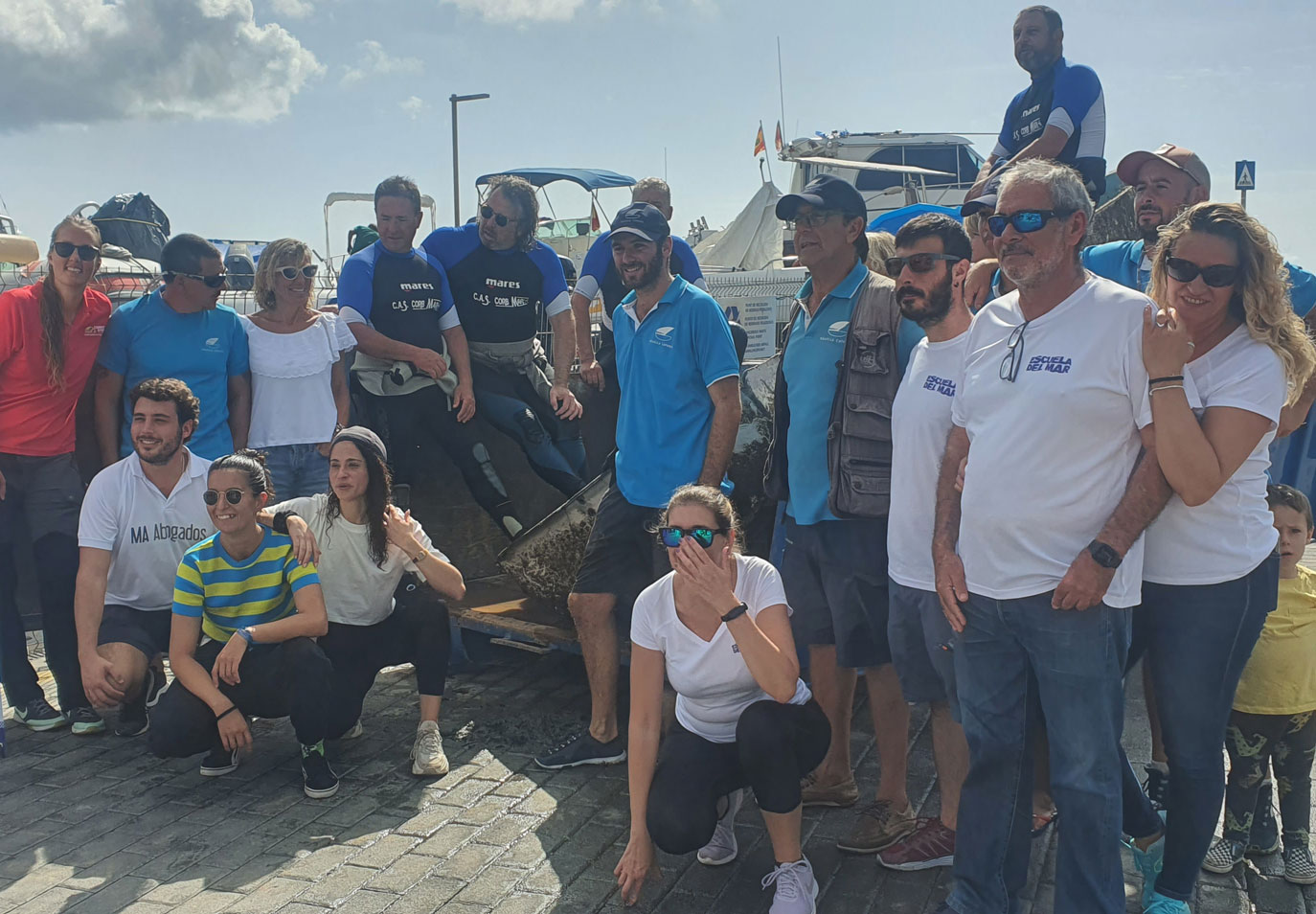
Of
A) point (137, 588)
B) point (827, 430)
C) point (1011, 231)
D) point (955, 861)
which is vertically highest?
point (1011, 231)

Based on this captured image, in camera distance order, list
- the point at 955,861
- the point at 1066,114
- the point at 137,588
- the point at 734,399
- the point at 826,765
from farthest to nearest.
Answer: the point at 1066,114, the point at 137,588, the point at 734,399, the point at 826,765, the point at 955,861

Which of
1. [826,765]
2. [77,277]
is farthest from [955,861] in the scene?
[77,277]

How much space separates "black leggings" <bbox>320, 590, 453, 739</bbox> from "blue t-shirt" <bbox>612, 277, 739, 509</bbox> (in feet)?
3.45

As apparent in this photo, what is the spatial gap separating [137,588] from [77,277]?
1.53 metres

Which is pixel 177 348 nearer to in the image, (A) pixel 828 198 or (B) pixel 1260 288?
(A) pixel 828 198

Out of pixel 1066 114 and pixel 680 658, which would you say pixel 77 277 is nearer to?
pixel 680 658

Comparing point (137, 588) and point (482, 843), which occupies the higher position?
point (137, 588)

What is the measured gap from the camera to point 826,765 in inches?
158

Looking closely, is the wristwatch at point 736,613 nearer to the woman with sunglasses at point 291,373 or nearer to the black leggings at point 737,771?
the black leggings at point 737,771

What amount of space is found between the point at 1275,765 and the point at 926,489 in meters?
1.46

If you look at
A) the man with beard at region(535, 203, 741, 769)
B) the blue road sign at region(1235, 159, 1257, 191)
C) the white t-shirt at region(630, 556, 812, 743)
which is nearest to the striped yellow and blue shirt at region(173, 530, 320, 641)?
the man with beard at region(535, 203, 741, 769)

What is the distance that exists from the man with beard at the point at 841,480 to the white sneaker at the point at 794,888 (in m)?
0.41

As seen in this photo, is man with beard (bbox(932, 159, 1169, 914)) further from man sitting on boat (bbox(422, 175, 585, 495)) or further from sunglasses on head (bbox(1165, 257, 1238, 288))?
man sitting on boat (bbox(422, 175, 585, 495))

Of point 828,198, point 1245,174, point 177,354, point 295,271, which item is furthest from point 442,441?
point 1245,174
